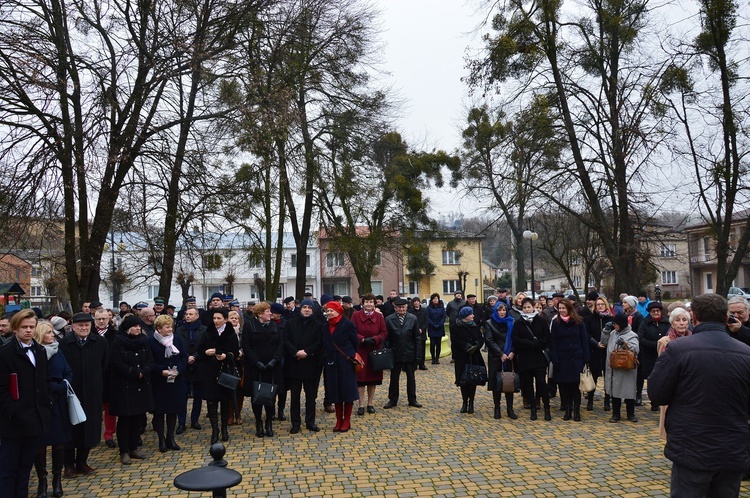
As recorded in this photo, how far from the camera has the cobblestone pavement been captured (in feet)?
21.6

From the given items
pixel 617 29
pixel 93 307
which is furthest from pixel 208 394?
pixel 617 29

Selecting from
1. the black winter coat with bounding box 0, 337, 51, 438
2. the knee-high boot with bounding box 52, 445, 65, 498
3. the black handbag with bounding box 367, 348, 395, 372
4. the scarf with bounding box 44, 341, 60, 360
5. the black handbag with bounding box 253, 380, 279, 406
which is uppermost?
the scarf with bounding box 44, 341, 60, 360

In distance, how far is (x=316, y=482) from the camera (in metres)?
6.82

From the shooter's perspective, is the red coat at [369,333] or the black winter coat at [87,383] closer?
the black winter coat at [87,383]

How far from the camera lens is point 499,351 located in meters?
10.6

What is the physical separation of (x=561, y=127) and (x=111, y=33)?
39.2 ft

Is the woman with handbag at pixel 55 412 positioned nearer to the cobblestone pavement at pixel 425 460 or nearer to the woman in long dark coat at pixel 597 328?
the cobblestone pavement at pixel 425 460

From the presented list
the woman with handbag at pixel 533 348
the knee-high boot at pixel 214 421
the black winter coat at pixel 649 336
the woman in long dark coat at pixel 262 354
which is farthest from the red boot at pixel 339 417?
the black winter coat at pixel 649 336

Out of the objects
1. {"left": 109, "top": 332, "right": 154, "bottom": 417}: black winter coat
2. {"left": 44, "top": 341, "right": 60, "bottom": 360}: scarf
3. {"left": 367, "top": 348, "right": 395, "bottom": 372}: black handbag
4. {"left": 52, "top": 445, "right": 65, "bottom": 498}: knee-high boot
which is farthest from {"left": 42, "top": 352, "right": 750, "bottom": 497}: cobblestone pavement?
{"left": 44, "top": 341, "right": 60, "bottom": 360}: scarf

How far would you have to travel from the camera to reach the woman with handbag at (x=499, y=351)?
408 inches

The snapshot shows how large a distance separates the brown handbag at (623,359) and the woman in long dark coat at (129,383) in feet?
22.0

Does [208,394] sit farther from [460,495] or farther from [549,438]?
[549,438]

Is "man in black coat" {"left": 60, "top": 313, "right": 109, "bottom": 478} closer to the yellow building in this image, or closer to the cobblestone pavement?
the cobblestone pavement

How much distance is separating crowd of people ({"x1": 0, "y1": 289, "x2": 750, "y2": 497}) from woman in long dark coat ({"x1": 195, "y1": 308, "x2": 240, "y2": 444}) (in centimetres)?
1
